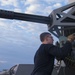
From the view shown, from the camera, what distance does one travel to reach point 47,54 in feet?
12.9

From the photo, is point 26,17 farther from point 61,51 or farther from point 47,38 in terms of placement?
point 61,51

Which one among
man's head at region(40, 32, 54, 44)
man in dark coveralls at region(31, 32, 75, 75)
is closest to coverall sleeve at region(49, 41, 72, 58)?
man in dark coveralls at region(31, 32, 75, 75)

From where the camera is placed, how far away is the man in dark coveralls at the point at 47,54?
12.4 feet

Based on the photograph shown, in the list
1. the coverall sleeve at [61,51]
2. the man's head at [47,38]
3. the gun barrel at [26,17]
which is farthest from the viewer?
the gun barrel at [26,17]

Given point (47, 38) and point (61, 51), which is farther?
point (47, 38)

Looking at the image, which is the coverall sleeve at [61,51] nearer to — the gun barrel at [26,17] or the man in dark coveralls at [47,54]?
the man in dark coveralls at [47,54]

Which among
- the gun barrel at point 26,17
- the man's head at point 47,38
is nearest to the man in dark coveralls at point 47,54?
the man's head at point 47,38

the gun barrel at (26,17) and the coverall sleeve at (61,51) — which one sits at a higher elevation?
the gun barrel at (26,17)

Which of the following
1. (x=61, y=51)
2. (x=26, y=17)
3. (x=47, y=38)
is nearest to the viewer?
(x=61, y=51)

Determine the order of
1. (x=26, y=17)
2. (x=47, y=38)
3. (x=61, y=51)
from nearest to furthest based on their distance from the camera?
(x=61, y=51), (x=47, y=38), (x=26, y=17)

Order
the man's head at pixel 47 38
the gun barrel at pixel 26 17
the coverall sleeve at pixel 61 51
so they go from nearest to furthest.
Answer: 1. the coverall sleeve at pixel 61 51
2. the man's head at pixel 47 38
3. the gun barrel at pixel 26 17

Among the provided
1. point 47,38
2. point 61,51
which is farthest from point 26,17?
point 61,51

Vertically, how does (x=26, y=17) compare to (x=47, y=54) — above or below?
above

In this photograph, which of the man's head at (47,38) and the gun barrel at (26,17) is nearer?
the man's head at (47,38)
